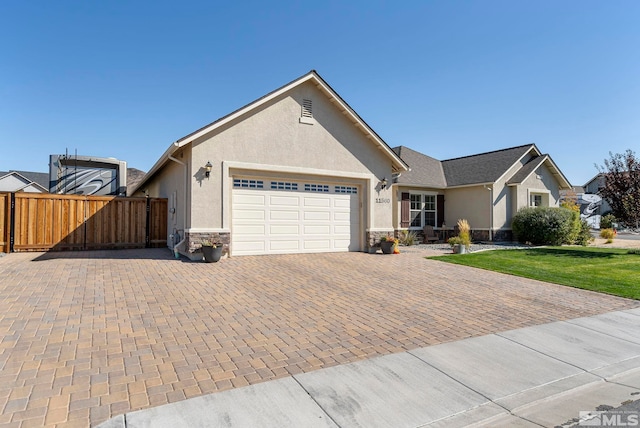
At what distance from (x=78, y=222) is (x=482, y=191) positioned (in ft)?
64.8

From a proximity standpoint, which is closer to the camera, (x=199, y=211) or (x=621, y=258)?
(x=199, y=211)

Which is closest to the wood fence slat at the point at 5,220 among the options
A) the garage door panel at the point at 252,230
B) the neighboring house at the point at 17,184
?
the garage door panel at the point at 252,230

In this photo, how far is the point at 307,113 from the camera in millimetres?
12953

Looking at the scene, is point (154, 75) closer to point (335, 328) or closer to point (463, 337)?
point (335, 328)

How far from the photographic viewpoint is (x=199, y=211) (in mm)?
11031

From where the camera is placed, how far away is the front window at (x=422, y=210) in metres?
19.8

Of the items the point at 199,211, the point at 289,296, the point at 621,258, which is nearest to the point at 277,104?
the point at 199,211

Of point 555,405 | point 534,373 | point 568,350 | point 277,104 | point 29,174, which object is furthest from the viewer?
point 29,174

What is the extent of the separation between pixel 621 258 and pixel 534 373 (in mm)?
12719

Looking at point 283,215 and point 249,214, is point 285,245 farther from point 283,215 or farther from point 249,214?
point 249,214

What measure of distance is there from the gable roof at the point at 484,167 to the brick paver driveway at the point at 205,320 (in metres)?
10.9

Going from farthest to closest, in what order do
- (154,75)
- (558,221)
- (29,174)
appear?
(29,174), (558,221), (154,75)

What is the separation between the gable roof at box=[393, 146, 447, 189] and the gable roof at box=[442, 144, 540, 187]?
63 centimetres

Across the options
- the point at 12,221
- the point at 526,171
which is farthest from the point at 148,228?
the point at 526,171
